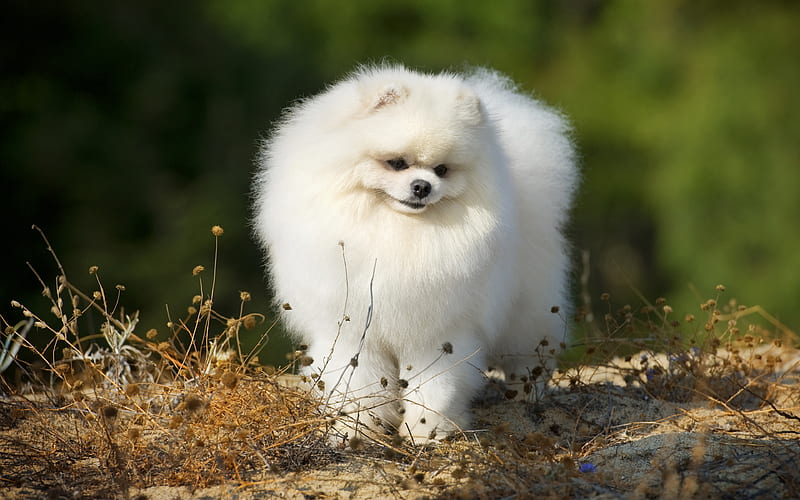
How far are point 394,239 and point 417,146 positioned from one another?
410 mm

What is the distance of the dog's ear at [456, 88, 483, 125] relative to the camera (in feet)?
12.7

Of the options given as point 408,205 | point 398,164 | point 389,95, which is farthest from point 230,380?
point 389,95

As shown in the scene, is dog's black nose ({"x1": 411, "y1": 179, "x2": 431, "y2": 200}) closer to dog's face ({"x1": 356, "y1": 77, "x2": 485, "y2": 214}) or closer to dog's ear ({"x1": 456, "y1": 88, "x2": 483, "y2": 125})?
dog's face ({"x1": 356, "y1": 77, "x2": 485, "y2": 214})

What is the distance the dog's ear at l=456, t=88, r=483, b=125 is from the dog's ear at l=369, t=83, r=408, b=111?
244mm

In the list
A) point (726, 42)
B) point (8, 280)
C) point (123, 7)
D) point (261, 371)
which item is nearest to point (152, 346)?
point (261, 371)

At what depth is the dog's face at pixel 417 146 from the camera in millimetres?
3736

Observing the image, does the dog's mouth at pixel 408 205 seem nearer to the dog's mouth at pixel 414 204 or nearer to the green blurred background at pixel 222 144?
the dog's mouth at pixel 414 204

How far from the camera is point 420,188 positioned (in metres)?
3.70

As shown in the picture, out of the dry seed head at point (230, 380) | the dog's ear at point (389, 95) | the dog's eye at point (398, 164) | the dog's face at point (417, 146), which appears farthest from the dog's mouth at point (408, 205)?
the dry seed head at point (230, 380)

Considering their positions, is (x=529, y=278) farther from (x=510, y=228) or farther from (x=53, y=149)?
(x=53, y=149)

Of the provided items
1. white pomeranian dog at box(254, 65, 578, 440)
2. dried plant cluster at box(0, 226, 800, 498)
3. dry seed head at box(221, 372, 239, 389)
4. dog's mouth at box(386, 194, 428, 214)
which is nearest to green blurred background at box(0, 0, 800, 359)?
dried plant cluster at box(0, 226, 800, 498)

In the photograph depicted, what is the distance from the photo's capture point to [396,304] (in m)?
3.85

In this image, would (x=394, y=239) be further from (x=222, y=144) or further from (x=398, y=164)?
(x=222, y=144)

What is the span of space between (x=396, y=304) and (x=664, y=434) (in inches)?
52.9
